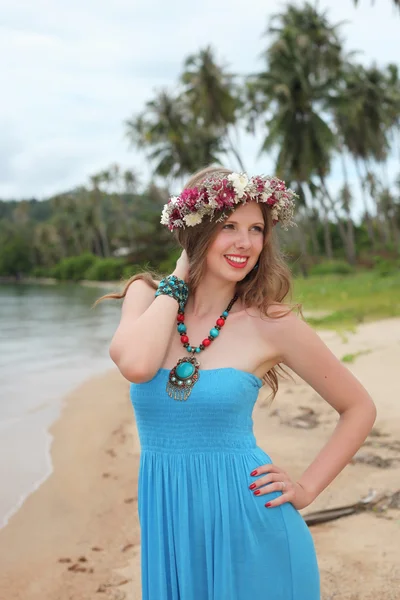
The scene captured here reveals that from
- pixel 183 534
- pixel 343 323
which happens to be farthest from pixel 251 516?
pixel 343 323

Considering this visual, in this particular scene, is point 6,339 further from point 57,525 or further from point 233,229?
point 233,229

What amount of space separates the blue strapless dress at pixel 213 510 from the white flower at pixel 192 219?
1.68ft

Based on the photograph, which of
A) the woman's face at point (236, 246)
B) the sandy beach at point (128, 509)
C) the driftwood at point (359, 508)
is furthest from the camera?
the driftwood at point (359, 508)

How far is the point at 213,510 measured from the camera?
6.31 feet

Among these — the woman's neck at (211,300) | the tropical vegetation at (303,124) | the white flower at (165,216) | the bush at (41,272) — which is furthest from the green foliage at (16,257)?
the woman's neck at (211,300)

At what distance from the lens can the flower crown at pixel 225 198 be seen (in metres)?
2.10

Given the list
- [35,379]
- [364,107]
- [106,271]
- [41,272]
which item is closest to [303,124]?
[364,107]

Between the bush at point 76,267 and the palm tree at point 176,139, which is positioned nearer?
the palm tree at point 176,139

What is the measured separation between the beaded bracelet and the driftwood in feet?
8.08

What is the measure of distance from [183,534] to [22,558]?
3.18 metres

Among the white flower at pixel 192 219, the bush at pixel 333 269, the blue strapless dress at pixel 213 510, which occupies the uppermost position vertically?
the white flower at pixel 192 219

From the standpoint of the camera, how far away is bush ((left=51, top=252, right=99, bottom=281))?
83.2 meters

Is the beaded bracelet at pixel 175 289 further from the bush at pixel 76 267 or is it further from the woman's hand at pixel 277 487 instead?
the bush at pixel 76 267

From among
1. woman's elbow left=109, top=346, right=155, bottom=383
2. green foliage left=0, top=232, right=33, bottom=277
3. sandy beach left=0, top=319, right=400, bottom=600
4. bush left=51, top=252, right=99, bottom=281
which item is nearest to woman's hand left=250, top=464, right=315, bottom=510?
woman's elbow left=109, top=346, right=155, bottom=383
